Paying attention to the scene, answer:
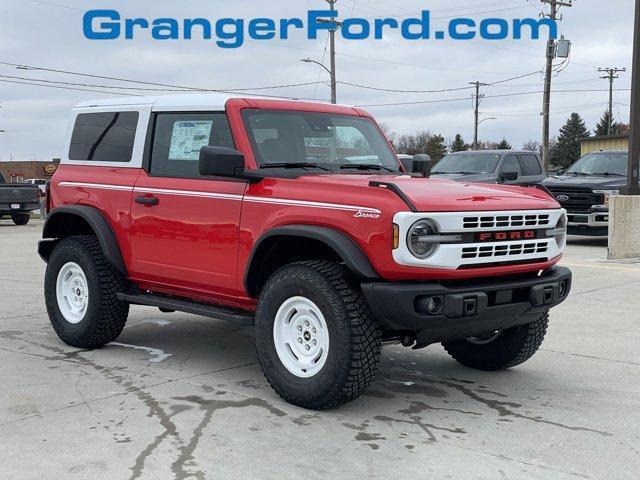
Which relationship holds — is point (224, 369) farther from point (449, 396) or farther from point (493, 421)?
point (493, 421)

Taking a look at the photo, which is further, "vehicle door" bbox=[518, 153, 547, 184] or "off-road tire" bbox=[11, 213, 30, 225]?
"off-road tire" bbox=[11, 213, 30, 225]

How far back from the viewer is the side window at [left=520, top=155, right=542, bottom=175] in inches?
713

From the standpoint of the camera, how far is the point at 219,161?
5168 mm

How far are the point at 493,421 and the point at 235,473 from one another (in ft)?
5.51

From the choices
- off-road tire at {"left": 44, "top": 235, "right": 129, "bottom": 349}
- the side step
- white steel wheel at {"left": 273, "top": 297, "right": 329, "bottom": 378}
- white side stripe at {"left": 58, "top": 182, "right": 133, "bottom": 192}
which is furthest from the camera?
off-road tire at {"left": 44, "top": 235, "right": 129, "bottom": 349}

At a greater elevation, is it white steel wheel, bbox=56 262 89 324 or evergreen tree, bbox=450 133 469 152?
evergreen tree, bbox=450 133 469 152

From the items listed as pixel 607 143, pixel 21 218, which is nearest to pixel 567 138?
pixel 607 143

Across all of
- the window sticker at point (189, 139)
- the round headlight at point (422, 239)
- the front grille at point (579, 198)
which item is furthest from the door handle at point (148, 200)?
the front grille at point (579, 198)

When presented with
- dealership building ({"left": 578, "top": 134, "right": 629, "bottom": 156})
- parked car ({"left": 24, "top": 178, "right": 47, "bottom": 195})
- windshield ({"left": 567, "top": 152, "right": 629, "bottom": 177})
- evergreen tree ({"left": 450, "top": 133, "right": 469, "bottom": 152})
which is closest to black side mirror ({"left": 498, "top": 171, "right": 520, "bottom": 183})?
windshield ({"left": 567, "top": 152, "right": 629, "bottom": 177})

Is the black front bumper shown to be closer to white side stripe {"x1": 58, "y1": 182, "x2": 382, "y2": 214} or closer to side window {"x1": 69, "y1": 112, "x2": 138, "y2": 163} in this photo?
white side stripe {"x1": 58, "y1": 182, "x2": 382, "y2": 214}

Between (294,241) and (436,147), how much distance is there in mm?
103505

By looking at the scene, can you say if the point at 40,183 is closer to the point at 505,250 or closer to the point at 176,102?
the point at 176,102

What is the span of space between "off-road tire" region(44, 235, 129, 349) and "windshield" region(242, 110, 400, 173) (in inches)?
68.2

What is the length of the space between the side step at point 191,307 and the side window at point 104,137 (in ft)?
3.57
